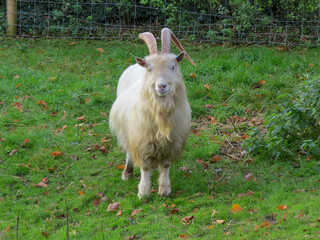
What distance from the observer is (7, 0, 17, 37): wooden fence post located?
39.6 feet

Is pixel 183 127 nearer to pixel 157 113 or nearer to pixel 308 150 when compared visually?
pixel 157 113

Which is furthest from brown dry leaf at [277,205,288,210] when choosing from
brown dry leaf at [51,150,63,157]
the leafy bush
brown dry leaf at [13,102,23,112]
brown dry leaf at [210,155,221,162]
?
brown dry leaf at [13,102,23,112]

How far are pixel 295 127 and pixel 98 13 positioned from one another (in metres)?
7.52

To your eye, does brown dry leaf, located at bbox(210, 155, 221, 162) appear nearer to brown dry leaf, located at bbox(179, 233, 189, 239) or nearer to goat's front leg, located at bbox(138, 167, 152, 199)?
goat's front leg, located at bbox(138, 167, 152, 199)

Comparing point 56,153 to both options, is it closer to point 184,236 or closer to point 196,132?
point 196,132

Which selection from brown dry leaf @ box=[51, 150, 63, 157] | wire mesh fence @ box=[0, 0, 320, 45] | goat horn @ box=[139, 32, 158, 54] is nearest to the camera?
goat horn @ box=[139, 32, 158, 54]

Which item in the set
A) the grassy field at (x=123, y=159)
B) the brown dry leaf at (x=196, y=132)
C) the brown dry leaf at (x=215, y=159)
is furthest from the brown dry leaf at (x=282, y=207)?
the brown dry leaf at (x=196, y=132)

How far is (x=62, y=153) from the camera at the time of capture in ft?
Result: 24.1

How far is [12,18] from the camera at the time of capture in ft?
39.8

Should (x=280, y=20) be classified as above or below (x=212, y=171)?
above

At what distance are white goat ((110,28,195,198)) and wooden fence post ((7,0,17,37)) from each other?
6743mm

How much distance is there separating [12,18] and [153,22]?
133 inches

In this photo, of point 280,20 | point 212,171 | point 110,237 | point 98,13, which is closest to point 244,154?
point 212,171

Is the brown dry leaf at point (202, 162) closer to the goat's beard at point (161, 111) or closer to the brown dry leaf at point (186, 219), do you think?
the goat's beard at point (161, 111)
